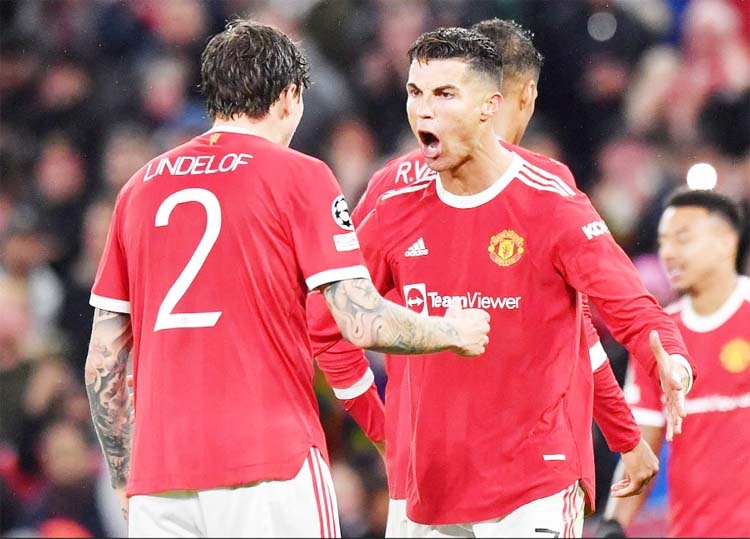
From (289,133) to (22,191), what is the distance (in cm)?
514

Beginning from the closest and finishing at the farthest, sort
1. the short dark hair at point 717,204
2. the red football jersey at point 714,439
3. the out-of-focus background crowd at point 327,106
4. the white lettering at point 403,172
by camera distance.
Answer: the white lettering at point 403,172
the red football jersey at point 714,439
the short dark hair at point 717,204
the out-of-focus background crowd at point 327,106

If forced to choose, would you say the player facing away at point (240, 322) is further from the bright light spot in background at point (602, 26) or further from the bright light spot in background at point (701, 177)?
the bright light spot in background at point (602, 26)

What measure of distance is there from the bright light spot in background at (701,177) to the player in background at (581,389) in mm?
1953

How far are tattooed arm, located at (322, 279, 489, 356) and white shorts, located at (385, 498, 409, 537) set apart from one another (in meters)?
0.99

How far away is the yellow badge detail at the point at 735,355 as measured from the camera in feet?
19.4

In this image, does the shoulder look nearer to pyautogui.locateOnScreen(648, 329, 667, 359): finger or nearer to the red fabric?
pyautogui.locateOnScreen(648, 329, 667, 359): finger

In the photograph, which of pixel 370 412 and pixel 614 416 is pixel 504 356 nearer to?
pixel 614 416

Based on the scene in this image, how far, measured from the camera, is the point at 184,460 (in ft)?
10.8

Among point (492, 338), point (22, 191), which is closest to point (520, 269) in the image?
point (492, 338)

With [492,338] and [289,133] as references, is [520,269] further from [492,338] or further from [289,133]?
[289,133]

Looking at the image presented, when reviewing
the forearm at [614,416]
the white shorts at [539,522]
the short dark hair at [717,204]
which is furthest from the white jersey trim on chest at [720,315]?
the white shorts at [539,522]

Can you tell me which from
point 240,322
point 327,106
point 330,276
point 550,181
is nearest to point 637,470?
point 550,181

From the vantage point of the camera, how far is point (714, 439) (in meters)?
5.88

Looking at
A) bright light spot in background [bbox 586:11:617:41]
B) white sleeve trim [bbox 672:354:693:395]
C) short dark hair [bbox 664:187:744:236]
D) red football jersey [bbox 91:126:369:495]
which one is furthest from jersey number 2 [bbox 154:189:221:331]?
bright light spot in background [bbox 586:11:617:41]
